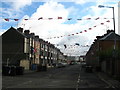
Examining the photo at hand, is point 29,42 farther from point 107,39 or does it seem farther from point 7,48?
point 107,39

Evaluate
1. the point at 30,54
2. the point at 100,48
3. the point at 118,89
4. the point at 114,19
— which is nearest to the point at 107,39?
the point at 100,48

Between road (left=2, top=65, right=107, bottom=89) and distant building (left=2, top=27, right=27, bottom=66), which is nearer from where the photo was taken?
road (left=2, top=65, right=107, bottom=89)

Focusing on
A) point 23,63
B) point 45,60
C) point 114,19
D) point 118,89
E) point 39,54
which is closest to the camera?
point 118,89

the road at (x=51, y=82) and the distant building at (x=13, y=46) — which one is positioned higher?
the distant building at (x=13, y=46)

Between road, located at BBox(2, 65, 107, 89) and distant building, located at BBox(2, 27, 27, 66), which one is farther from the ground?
distant building, located at BBox(2, 27, 27, 66)

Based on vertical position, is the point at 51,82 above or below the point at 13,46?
below

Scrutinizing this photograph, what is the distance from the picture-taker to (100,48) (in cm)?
7031

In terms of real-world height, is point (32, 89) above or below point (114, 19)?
below

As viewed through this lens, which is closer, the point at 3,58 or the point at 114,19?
the point at 114,19

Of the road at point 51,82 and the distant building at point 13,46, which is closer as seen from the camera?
the road at point 51,82

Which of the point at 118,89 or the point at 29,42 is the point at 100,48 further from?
the point at 118,89

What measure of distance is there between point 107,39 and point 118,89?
5132 centimetres

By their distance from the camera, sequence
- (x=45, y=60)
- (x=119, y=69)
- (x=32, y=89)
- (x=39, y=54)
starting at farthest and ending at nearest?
1. (x=45, y=60)
2. (x=39, y=54)
3. (x=119, y=69)
4. (x=32, y=89)

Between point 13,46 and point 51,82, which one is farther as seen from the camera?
point 13,46
